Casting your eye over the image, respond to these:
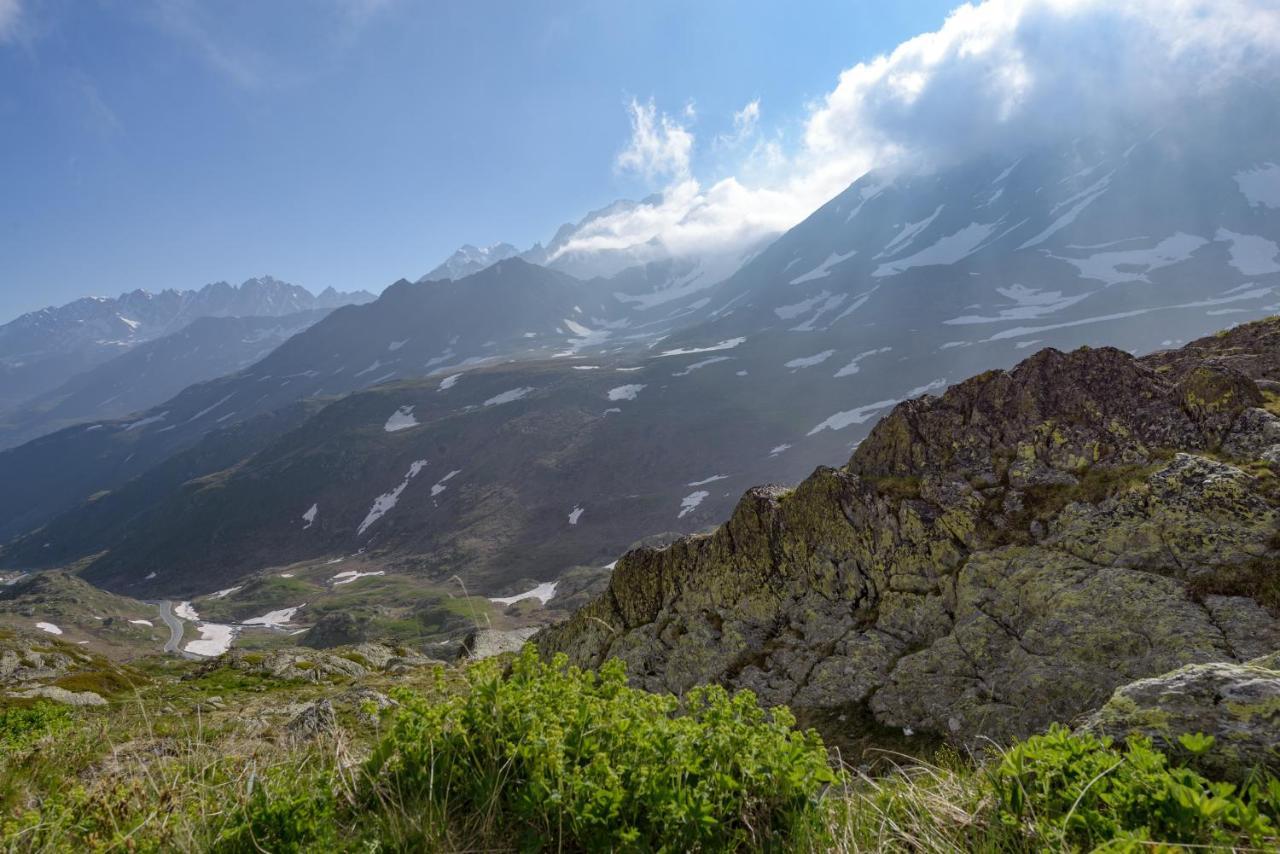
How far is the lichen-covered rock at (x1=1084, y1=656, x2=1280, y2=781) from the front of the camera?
398 centimetres

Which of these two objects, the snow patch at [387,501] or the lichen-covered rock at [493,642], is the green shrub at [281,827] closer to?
the lichen-covered rock at [493,642]

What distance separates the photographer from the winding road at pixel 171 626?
382 ft

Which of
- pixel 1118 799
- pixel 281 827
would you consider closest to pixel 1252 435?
pixel 1118 799

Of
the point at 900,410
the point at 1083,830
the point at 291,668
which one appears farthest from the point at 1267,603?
the point at 291,668

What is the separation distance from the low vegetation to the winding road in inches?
5389

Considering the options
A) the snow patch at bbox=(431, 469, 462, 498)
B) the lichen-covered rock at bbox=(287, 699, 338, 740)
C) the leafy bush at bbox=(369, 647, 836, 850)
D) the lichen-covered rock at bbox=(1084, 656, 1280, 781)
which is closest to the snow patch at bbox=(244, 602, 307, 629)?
the snow patch at bbox=(431, 469, 462, 498)

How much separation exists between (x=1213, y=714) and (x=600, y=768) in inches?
178

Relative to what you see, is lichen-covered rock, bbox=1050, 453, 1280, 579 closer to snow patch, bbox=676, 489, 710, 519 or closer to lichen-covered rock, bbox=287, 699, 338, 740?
lichen-covered rock, bbox=287, 699, 338, 740

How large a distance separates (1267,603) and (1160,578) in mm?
1558

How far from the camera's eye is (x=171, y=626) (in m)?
132

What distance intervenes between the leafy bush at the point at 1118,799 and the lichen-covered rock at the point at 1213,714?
285 millimetres

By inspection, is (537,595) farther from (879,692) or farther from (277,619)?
(879,692)

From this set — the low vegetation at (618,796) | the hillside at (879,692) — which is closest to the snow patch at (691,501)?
the hillside at (879,692)

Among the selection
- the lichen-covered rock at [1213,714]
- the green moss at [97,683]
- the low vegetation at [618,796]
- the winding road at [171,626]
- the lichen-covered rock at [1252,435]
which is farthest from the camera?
the winding road at [171,626]
